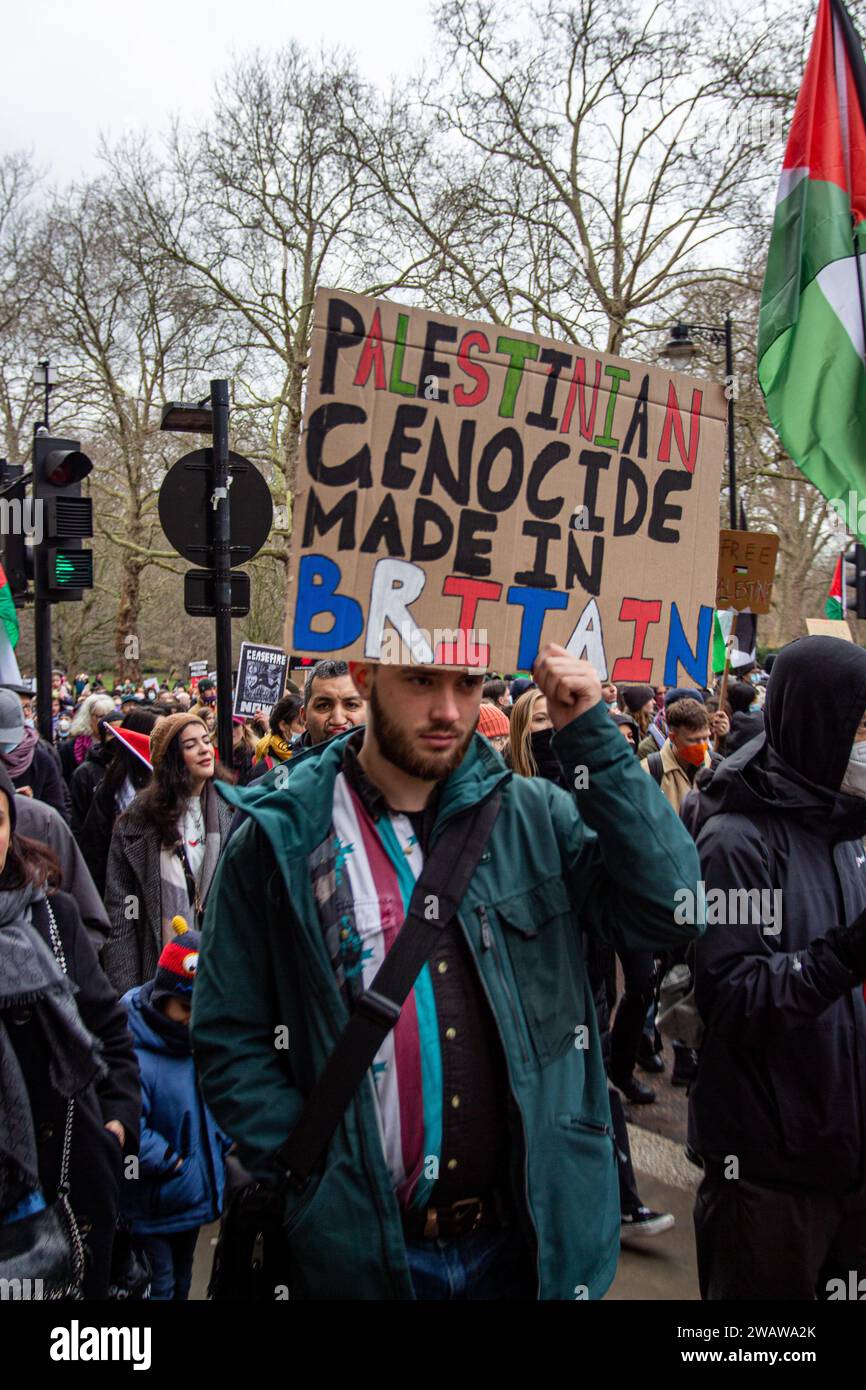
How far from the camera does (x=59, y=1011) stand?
100 inches

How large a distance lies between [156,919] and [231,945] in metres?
2.49

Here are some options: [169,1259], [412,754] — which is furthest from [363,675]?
[169,1259]

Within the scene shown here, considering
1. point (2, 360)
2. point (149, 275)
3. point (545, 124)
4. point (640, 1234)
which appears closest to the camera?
point (640, 1234)

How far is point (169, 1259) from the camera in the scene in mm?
3338

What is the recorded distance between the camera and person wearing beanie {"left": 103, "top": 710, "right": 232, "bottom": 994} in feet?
14.5

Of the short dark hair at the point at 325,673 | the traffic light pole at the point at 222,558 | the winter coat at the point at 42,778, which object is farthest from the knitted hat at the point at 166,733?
the winter coat at the point at 42,778

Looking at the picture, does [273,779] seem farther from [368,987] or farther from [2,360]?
[2,360]

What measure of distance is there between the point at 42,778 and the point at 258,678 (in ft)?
6.77

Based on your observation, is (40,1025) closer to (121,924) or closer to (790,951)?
(790,951)

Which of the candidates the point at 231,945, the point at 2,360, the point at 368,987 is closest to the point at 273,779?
the point at 231,945

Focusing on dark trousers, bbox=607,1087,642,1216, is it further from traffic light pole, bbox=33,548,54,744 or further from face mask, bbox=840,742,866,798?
traffic light pole, bbox=33,548,54,744

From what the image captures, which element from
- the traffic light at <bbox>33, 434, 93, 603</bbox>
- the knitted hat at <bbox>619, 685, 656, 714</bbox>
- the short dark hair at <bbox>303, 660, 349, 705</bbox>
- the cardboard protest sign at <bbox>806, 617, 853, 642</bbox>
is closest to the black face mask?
the short dark hair at <bbox>303, 660, 349, 705</bbox>

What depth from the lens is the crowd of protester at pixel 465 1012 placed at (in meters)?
1.89

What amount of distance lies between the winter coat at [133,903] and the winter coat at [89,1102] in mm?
1532
